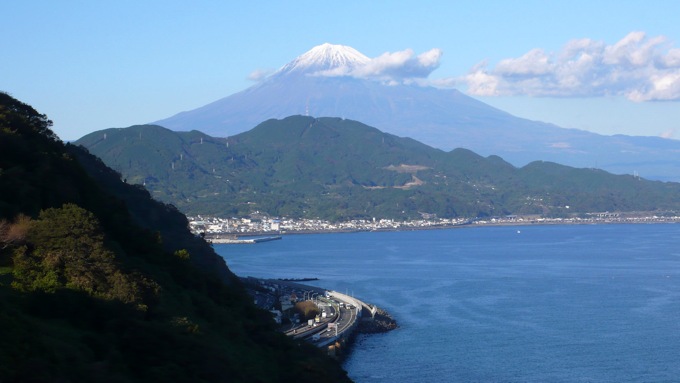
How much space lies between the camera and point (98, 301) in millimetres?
9781

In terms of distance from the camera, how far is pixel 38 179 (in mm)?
12023

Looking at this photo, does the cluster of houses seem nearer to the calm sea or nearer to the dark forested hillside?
the calm sea

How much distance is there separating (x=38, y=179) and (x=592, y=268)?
2977 cm

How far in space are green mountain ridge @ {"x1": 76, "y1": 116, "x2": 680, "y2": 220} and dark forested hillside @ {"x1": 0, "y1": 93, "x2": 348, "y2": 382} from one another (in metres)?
66.2

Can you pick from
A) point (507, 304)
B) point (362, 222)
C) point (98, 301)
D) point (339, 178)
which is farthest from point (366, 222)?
point (98, 301)

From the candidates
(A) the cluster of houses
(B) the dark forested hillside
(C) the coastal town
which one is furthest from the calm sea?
(A) the cluster of houses

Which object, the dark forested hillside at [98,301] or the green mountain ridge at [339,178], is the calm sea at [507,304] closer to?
the dark forested hillside at [98,301]

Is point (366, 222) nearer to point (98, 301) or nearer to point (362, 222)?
point (362, 222)

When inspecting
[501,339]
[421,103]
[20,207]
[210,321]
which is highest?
[421,103]

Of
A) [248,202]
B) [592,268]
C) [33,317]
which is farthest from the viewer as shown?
[248,202]

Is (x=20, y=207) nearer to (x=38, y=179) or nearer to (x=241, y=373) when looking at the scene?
(x=38, y=179)

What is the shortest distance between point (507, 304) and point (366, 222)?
5646 centimetres

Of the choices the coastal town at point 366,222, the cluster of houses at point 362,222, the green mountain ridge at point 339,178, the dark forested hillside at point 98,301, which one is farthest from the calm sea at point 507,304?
the green mountain ridge at point 339,178

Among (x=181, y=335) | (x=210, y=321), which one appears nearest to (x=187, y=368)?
(x=181, y=335)
